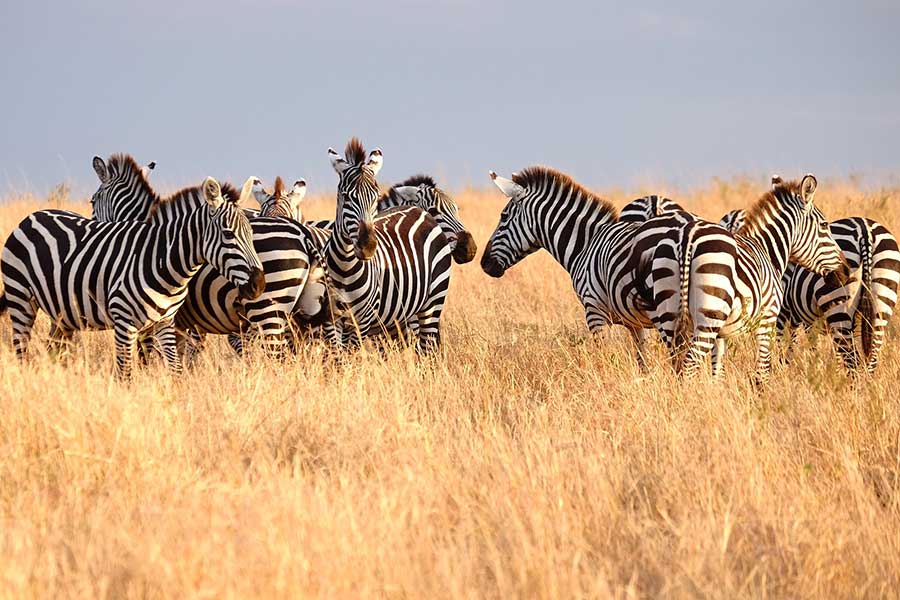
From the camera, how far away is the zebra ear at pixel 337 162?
794 cm

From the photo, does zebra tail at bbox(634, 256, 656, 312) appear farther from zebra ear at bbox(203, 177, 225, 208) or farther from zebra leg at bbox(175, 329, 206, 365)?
zebra leg at bbox(175, 329, 206, 365)

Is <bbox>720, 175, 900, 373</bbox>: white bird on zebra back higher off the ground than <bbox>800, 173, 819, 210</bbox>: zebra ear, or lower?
lower

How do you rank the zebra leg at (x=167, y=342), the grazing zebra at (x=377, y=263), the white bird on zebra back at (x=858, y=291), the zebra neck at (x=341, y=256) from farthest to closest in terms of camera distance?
the white bird on zebra back at (x=858, y=291), the zebra neck at (x=341, y=256), the grazing zebra at (x=377, y=263), the zebra leg at (x=167, y=342)

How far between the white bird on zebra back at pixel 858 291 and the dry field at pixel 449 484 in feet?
1.99

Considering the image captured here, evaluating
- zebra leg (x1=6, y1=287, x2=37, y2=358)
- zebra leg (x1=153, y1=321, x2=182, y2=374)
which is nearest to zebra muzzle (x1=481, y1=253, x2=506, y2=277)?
zebra leg (x1=153, y1=321, x2=182, y2=374)

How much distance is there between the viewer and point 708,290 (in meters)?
6.74

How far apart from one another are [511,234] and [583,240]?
0.82 m

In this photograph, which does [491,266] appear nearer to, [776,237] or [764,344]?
[776,237]

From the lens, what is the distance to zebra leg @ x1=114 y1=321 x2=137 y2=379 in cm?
730

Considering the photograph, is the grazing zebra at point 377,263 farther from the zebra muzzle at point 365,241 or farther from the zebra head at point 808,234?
the zebra head at point 808,234

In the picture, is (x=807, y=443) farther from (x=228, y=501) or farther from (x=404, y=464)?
(x=228, y=501)

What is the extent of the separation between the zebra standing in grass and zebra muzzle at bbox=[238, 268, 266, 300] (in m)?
0.33

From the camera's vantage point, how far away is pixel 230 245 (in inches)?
279

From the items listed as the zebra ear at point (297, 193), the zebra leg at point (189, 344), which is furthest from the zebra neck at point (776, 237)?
the zebra ear at point (297, 193)
